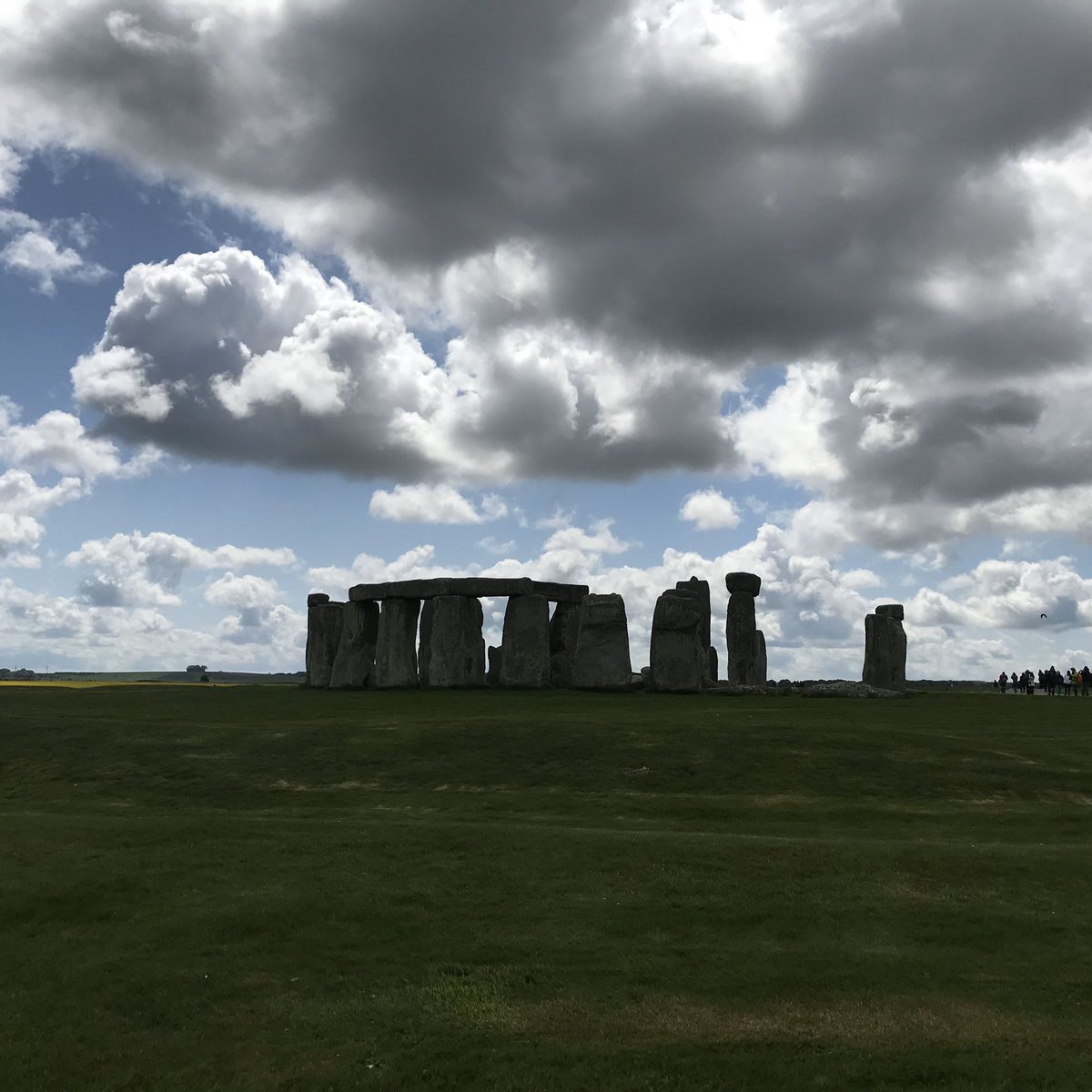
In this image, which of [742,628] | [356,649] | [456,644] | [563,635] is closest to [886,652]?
[742,628]

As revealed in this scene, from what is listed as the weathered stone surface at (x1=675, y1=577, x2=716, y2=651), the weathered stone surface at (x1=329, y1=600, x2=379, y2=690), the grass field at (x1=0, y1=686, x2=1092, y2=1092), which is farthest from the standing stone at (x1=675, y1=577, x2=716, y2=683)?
the grass field at (x1=0, y1=686, x2=1092, y2=1092)

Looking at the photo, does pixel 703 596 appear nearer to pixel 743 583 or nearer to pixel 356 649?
pixel 743 583

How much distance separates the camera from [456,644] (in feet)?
A: 124

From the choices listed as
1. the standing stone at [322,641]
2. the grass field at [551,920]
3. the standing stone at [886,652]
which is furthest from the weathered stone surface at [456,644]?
the grass field at [551,920]

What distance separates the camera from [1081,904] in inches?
435

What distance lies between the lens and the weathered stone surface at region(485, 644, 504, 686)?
39.6 meters

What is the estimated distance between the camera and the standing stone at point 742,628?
41.5m

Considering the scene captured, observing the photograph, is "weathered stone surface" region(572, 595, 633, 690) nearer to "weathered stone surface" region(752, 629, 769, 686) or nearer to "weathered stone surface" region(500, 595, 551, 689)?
"weathered stone surface" region(500, 595, 551, 689)

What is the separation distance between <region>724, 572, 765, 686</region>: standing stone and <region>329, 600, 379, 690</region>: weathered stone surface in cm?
1260

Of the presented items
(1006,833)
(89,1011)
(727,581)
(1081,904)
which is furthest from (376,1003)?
(727,581)

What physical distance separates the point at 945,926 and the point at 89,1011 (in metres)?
7.26

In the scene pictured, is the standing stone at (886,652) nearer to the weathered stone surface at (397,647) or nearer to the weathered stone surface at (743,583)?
the weathered stone surface at (743,583)

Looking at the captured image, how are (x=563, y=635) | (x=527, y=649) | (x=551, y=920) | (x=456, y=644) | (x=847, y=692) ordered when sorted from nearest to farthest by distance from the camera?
(x=551, y=920) < (x=847, y=692) < (x=527, y=649) < (x=456, y=644) < (x=563, y=635)

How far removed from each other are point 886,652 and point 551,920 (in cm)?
3114
